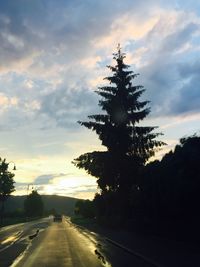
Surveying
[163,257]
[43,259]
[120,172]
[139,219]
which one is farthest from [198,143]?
[120,172]

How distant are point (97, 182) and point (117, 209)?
329 cm

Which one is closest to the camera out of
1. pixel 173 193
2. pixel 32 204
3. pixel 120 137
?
pixel 173 193

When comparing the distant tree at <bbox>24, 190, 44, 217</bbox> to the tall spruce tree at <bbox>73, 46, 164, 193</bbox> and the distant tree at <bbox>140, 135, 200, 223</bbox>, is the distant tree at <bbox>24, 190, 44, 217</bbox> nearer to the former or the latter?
the tall spruce tree at <bbox>73, 46, 164, 193</bbox>

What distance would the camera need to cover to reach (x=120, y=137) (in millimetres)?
50188

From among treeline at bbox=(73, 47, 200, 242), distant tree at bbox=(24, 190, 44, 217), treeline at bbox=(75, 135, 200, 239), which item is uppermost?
distant tree at bbox=(24, 190, 44, 217)

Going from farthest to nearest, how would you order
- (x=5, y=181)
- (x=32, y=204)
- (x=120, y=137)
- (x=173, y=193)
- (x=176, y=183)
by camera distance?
(x=32, y=204)
(x=5, y=181)
(x=120, y=137)
(x=173, y=193)
(x=176, y=183)

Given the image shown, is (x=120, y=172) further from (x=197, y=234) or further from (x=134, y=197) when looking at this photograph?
(x=197, y=234)

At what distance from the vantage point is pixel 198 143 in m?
27.7

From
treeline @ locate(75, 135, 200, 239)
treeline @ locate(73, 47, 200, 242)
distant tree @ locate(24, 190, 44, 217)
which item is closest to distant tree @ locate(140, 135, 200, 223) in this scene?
treeline @ locate(75, 135, 200, 239)

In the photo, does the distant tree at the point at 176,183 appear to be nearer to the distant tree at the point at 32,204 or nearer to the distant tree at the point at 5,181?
the distant tree at the point at 5,181

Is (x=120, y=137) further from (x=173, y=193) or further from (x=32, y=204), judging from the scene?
(x=32, y=204)

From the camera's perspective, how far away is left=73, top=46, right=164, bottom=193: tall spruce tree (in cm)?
4956

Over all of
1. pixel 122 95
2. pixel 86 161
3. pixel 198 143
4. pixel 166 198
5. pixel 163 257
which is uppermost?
pixel 122 95

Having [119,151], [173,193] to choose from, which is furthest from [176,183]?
[119,151]
